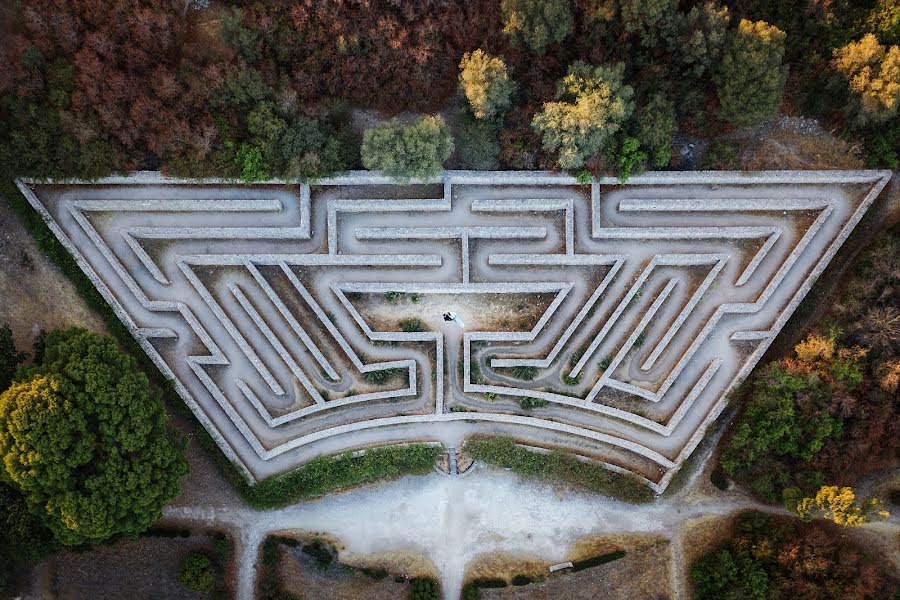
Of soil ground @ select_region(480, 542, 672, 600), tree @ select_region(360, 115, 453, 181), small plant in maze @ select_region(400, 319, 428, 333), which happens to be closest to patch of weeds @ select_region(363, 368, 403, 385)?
small plant in maze @ select_region(400, 319, 428, 333)

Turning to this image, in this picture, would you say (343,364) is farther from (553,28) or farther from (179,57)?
(553,28)

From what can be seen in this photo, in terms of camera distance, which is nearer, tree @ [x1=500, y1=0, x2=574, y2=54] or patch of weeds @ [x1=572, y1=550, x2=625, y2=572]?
tree @ [x1=500, y1=0, x2=574, y2=54]

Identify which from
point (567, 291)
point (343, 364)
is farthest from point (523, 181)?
point (343, 364)

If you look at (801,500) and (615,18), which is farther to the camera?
(801,500)

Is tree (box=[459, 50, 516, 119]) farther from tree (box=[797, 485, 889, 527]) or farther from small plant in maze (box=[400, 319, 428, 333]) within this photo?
tree (box=[797, 485, 889, 527])

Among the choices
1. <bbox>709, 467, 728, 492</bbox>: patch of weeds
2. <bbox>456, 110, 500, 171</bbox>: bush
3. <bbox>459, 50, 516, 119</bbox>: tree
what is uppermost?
<bbox>459, 50, 516, 119</bbox>: tree

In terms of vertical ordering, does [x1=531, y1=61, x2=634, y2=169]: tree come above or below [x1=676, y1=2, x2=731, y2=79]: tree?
below

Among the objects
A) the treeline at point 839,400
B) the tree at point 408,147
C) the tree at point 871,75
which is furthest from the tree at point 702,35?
the treeline at point 839,400
